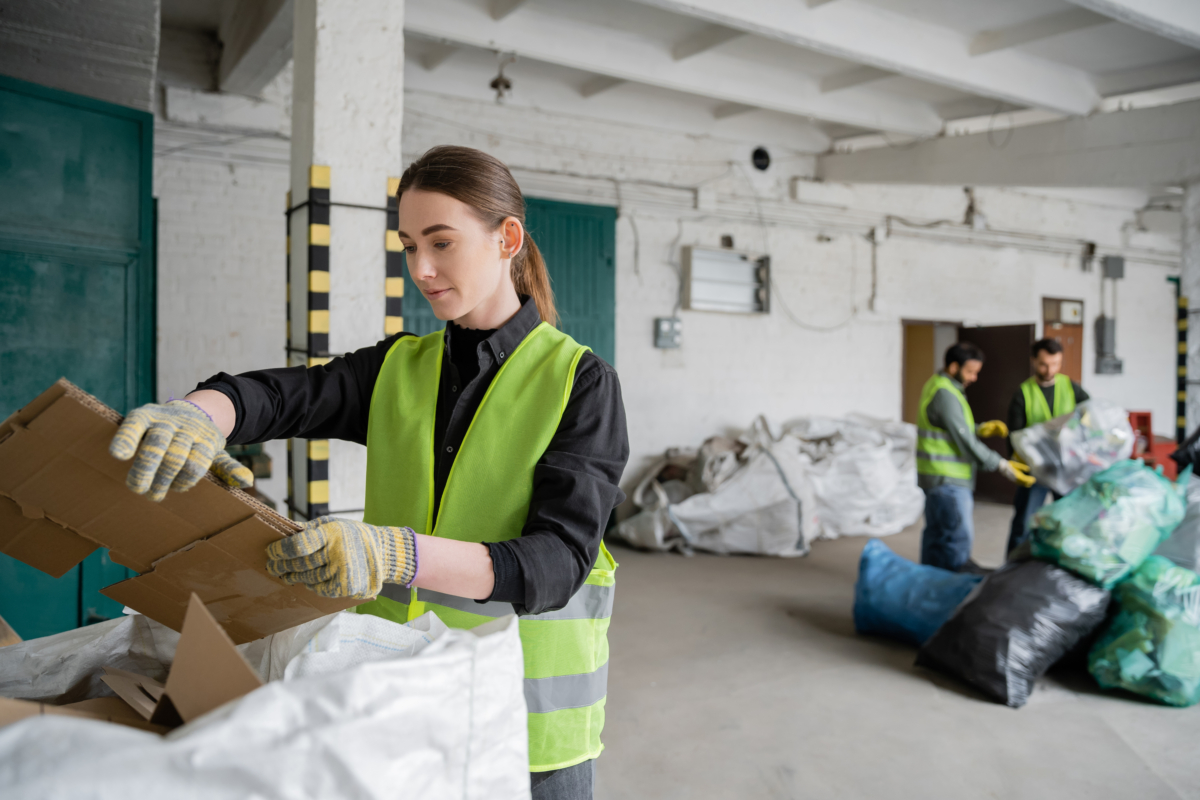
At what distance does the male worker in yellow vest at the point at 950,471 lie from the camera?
4355 mm

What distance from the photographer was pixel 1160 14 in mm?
→ 3854

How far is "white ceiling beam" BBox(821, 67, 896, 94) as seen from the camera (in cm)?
547

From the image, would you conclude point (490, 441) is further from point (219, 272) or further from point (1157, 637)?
point (219, 272)

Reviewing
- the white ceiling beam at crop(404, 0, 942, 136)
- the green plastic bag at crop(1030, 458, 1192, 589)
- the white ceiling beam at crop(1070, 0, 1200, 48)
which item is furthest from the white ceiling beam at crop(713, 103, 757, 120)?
the green plastic bag at crop(1030, 458, 1192, 589)

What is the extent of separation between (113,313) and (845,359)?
5921 mm

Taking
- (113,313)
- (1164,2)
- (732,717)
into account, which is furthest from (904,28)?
(113,313)

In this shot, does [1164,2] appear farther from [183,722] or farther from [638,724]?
[183,722]

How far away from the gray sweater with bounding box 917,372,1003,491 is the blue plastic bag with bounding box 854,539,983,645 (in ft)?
2.92

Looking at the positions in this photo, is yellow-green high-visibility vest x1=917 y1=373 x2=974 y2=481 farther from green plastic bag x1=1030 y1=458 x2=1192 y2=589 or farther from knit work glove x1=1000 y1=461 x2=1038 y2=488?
green plastic bag x1=1030 y1=458 x2=1192 y2=589

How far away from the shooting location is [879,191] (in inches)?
293

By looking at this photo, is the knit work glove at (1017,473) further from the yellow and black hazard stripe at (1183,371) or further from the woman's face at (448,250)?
the woman's face at (448,250)

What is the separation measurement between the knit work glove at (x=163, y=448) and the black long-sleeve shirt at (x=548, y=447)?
0.84ft

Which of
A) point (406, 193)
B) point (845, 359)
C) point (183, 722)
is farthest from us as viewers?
point (845, 359)

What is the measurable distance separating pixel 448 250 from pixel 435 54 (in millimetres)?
4539
